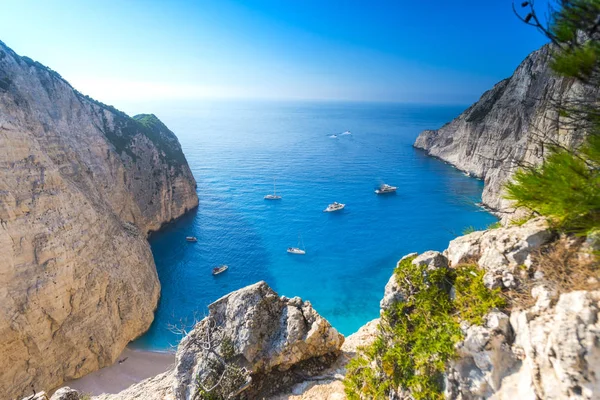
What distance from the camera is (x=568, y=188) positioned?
4.17 metres

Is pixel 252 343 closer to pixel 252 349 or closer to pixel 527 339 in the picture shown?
pixel 252 349

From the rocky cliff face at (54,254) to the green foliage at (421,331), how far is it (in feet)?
67.2

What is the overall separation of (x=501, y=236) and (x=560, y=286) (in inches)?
60.4

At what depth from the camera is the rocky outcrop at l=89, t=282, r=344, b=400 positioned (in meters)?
8.15

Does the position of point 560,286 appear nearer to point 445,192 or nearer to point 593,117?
point 593,117

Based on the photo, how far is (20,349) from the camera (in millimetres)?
17109

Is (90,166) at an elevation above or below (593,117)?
below

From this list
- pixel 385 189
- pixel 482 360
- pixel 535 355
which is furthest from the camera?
pixel 385 189

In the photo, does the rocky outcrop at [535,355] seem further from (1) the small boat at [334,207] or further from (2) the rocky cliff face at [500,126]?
(1) the small boat at [334,207]

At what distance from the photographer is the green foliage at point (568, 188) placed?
13.5 ft

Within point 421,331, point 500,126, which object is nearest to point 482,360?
point 421,331

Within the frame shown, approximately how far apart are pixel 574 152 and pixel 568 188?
110 centimetres

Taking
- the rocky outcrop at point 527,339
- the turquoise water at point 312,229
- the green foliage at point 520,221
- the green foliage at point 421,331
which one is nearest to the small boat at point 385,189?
the turquoise water at point 312,229

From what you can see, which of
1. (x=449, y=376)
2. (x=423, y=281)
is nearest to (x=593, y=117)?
(x=423, y=281)
